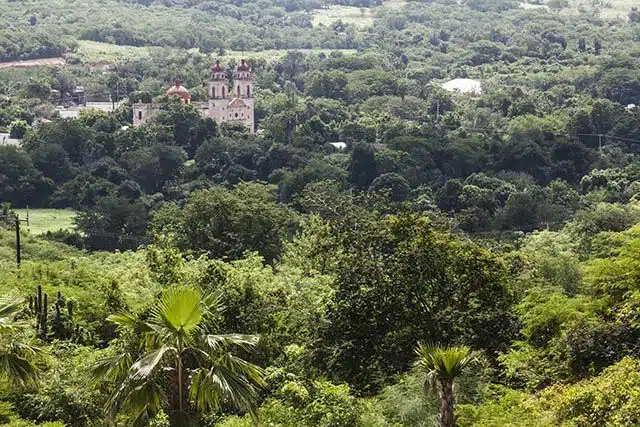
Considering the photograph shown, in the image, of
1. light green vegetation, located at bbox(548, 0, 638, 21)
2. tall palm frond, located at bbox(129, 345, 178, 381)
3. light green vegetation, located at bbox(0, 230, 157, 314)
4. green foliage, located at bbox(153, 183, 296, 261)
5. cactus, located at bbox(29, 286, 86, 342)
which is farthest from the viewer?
light green vegetation, located at bbox(548, 0, 638, 21)

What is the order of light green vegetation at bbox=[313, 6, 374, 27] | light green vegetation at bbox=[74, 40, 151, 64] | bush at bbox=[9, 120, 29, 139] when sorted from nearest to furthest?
bush at bbox=[9, 120, 29, 139] < light green vegetation at bbox=[74, 40, 151, 64] < light green vegetation at bbox=[313, 6, 374, 27]

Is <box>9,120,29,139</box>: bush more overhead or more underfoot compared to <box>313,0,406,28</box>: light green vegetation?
more overhead

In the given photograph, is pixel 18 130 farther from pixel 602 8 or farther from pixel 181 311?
pixel 602 8

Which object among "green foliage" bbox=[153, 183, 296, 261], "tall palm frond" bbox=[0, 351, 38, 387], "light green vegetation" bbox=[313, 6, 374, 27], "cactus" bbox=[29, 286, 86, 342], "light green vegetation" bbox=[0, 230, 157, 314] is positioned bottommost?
"light green vegetation" bbox=[313, 6, 374, 27]

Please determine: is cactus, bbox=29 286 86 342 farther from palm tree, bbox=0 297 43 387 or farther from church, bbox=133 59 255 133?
church, bbox=133 59 255 133

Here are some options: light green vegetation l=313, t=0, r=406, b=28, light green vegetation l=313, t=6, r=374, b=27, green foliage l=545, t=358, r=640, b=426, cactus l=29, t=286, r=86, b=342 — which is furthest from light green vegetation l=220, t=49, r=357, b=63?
green foliage l=545, t=358, r=640, b=426

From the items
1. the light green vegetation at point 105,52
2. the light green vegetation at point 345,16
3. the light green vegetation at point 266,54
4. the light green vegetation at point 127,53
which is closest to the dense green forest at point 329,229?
the light green vegetation at point 266,54

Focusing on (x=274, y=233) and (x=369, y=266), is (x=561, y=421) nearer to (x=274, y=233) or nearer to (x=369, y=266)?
(x=369, y=266)

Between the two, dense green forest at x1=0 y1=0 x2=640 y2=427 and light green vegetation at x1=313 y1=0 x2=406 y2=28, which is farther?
light green vegetation at x1=313 y1=0 x2=406 y2=28
